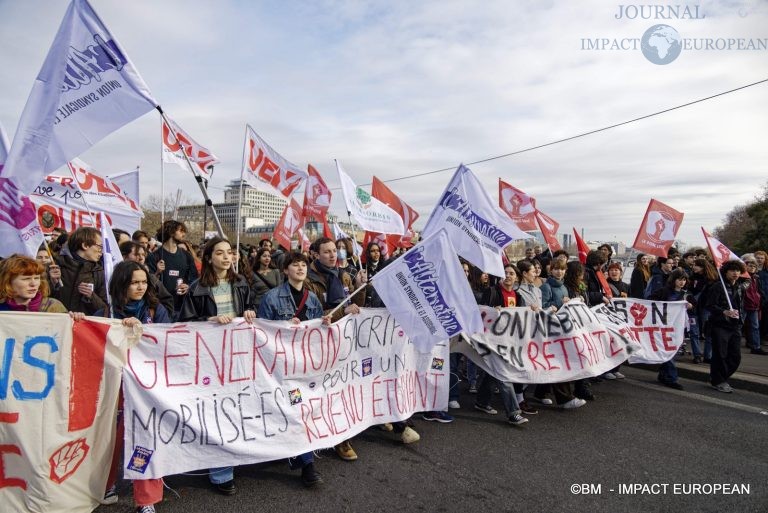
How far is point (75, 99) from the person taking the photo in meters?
3.91

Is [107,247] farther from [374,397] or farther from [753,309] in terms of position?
[753,309]

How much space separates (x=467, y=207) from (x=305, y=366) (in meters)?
2.71

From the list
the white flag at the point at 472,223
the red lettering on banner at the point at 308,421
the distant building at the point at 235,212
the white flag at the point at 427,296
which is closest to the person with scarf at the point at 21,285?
the red lettering on banner at the point at 308,421

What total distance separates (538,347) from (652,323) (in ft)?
6.83

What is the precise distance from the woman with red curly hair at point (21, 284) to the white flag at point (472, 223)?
3.54 m

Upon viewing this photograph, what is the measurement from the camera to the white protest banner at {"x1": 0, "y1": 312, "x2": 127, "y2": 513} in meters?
2.93

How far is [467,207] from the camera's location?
5418 mm

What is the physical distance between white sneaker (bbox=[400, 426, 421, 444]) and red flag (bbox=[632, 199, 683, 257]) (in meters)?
5.90

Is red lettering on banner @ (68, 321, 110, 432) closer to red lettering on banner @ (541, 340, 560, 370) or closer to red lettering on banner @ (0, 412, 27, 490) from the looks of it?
red lettering on banner @ (0, 412, 27, 490)

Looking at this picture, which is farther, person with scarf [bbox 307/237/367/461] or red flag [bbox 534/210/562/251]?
red flag [bbox 534/210/562/251]

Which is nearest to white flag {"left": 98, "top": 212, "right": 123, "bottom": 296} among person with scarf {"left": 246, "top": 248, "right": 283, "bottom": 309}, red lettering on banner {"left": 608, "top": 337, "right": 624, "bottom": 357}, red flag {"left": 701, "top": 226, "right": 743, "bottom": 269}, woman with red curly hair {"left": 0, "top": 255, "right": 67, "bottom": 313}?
woman with red curly hair {"left": 0, "top": 255, "right": 67, "bottom": 313}

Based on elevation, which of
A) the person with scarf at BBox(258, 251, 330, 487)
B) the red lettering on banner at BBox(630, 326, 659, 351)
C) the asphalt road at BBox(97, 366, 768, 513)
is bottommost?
the asphalt road at BBox(97, 366, 768, 513)

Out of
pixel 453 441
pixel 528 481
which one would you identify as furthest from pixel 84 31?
pixel 528 481

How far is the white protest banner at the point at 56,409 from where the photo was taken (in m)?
2.93
